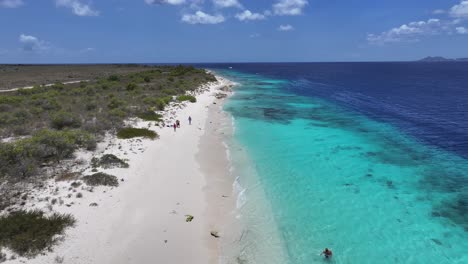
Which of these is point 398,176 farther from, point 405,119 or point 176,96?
point 176,96

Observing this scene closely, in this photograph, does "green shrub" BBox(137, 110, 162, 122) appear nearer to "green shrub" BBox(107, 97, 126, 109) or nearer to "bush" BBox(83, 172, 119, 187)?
"green shrub" BBox(107, 97, 126, 109)

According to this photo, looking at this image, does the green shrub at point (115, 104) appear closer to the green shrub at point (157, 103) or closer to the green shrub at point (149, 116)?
the green shrub at point (157, 103)

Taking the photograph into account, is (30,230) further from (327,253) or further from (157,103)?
(157,103)

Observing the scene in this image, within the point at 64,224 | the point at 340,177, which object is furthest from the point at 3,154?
the point at 340,177

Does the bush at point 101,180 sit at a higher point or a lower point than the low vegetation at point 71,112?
lower

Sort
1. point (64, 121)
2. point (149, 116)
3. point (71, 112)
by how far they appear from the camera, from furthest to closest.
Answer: point (149, 116), point (71, 112), point (64, 121)

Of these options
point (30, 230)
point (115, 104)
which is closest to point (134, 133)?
point (115, 104)

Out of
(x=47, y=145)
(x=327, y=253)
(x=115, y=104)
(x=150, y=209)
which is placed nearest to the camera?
(x=327, y=253)

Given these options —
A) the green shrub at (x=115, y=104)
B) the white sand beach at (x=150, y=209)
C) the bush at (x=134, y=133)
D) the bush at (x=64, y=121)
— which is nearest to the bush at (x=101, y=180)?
the white sand beach at (x=150, y=209)
